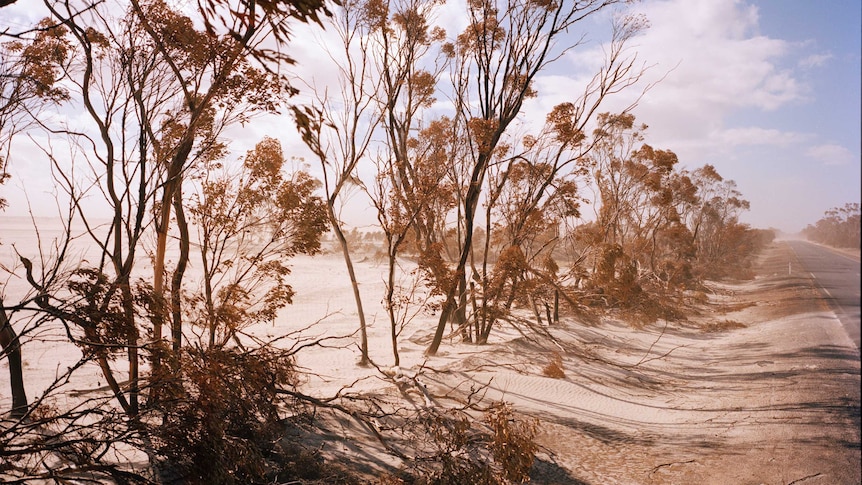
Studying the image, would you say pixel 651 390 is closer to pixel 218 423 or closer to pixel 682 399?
pixel 682 399

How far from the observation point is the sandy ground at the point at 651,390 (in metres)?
8.05

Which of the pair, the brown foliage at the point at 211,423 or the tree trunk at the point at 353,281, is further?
the tree trunk at the point at 353,281

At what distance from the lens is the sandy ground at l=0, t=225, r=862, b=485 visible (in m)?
8.05

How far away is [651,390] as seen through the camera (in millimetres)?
13117

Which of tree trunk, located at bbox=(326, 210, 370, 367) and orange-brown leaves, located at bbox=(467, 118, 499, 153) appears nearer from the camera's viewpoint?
tree trunk, located at bbox=(326, 210, 370, 367)

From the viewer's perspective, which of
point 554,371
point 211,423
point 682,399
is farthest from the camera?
point 554,371

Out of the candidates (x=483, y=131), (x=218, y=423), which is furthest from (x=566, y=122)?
(x=218, y=423)

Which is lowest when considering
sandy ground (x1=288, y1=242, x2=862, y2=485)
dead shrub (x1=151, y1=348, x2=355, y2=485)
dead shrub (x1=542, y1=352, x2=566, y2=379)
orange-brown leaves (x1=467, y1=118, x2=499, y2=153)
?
sandy ground (x1=288, y1=242, x2=862, y2=485)

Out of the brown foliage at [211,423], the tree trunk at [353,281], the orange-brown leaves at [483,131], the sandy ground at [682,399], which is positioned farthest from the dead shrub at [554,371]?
the brown foliage at [211,423]

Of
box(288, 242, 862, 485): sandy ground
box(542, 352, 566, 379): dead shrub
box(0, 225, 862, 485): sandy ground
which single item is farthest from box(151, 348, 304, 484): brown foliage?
box(542, 352, 566, 379): dead shrub

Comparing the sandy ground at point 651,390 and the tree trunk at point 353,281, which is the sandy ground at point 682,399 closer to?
the sandy ground at point 651,390

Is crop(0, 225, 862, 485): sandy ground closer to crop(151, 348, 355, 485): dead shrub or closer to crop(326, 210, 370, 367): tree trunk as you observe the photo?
crop(326, 210, 370, 367): tree trunk

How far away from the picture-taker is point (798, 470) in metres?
7.55

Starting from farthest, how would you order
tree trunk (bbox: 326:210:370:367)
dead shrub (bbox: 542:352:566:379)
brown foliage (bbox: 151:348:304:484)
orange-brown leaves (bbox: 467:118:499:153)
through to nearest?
1. dead shrub (bbox: 542:352:566:379)
2. orange-brown leaves (bbox: 467:118:499:153)
3. tree trunk (bbox: 326:210:370:367)
4. brown foliage (bbox: 151:348:304:484)
